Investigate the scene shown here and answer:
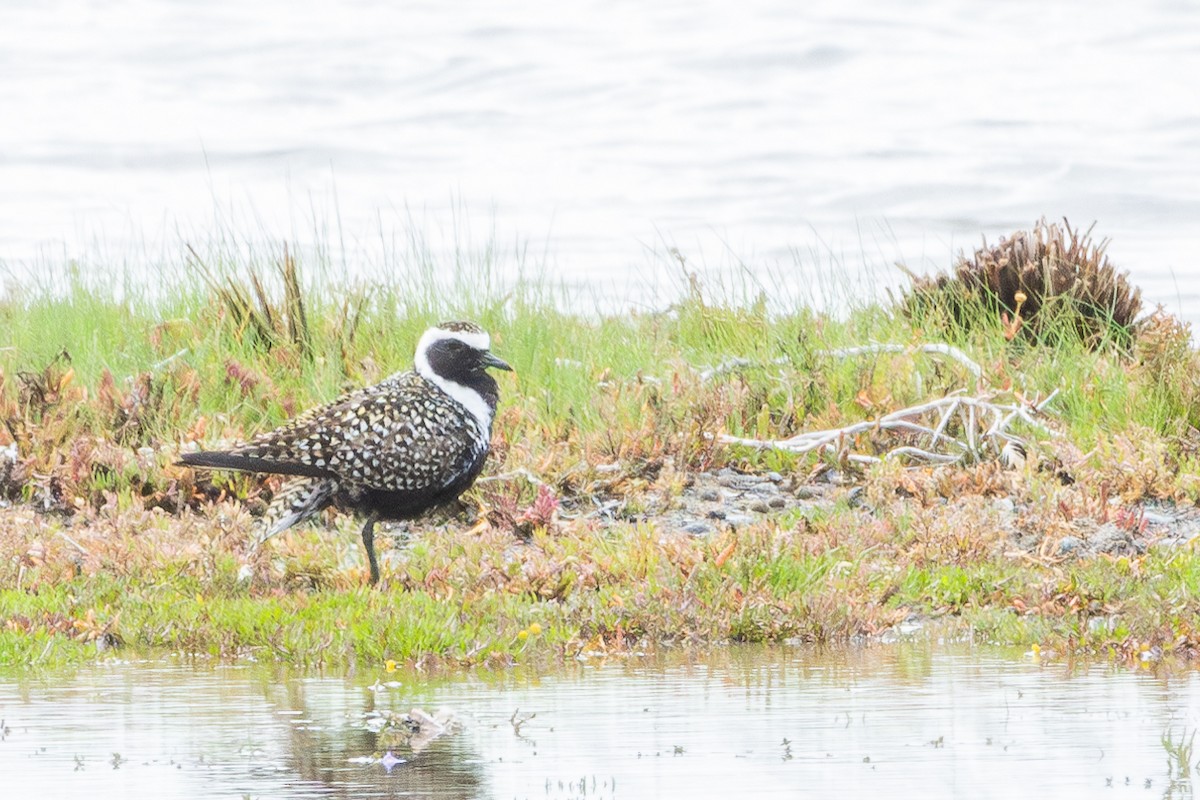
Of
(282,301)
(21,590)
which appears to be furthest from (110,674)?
(282,301)

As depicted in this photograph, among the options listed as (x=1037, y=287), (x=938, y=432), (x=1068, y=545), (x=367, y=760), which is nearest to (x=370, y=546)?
(x=367, y=760)

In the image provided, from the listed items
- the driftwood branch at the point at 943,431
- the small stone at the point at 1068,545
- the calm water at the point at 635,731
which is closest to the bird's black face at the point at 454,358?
the calm water at the point at 635,731

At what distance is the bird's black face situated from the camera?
32.7 ft

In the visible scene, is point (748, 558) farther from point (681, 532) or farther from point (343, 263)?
point (343, 263)

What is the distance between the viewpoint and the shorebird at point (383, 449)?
9.29m

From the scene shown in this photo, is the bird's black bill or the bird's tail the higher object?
the bird's black bill

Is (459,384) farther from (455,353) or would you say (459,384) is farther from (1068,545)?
(1068,545)

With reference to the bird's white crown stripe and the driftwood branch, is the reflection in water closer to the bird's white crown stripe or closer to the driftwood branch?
the bird's white crown stripe

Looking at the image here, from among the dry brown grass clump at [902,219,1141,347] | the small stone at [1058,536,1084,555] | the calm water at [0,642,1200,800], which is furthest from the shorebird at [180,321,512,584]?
the dry brown grass clump at [902,219,1141,347]

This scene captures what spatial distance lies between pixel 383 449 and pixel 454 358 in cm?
89

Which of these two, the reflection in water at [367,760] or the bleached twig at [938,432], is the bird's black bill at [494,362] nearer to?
the bleached twig at [938,432]

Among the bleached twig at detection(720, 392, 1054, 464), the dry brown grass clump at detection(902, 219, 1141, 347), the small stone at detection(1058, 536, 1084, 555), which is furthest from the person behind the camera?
the dry brown grass clump at detection(902, 219, 1141, 347)

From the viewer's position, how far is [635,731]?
6059 mm

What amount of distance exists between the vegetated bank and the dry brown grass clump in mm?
40
